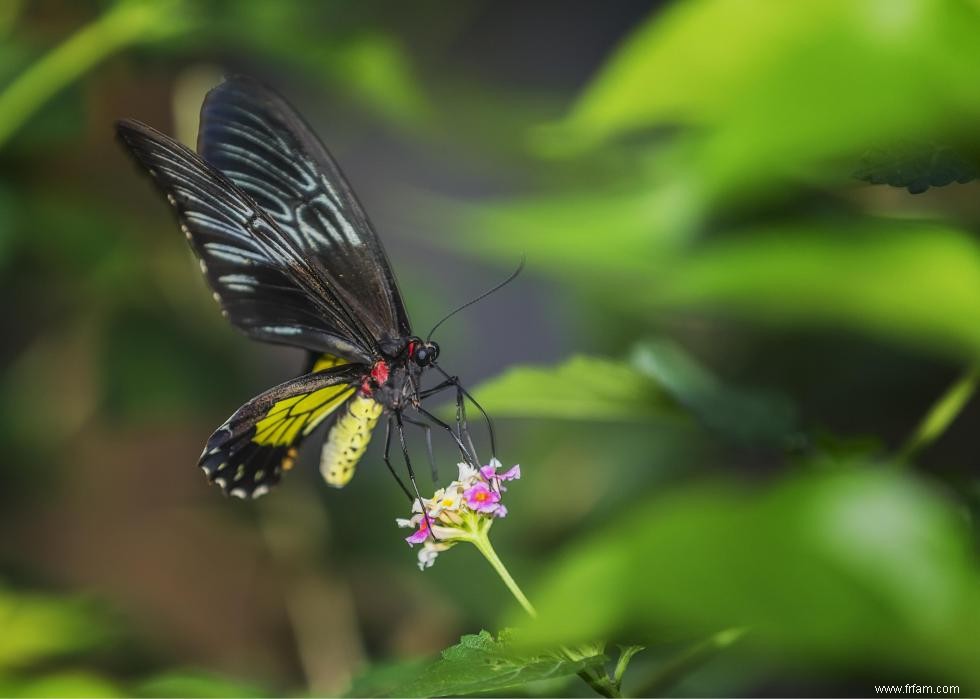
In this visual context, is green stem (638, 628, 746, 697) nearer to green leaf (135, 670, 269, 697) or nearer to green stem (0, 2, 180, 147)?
green leaf (135, 670, 269, 697)

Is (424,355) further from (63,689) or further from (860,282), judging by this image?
(860,282)

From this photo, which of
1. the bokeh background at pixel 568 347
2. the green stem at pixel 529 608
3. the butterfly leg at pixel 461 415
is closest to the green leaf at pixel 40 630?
the bokeh background at pixel 568 347

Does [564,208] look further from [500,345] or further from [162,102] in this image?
[162,102]

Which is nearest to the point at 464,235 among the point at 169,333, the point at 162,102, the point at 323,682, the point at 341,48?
the point at 341,48

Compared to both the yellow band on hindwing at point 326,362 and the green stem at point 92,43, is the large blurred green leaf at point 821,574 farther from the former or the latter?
the green stem at point 92,43

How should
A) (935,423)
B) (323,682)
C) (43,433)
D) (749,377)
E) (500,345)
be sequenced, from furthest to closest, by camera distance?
(500,345)
(43,433)
(749,377)
(323,682)
(935,423)

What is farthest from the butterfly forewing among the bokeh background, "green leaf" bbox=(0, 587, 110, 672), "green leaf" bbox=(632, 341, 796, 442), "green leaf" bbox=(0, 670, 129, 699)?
"green leaf" bbox=(0, 587, 110, 672)

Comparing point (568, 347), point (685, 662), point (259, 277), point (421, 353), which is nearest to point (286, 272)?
point (259, 277)
